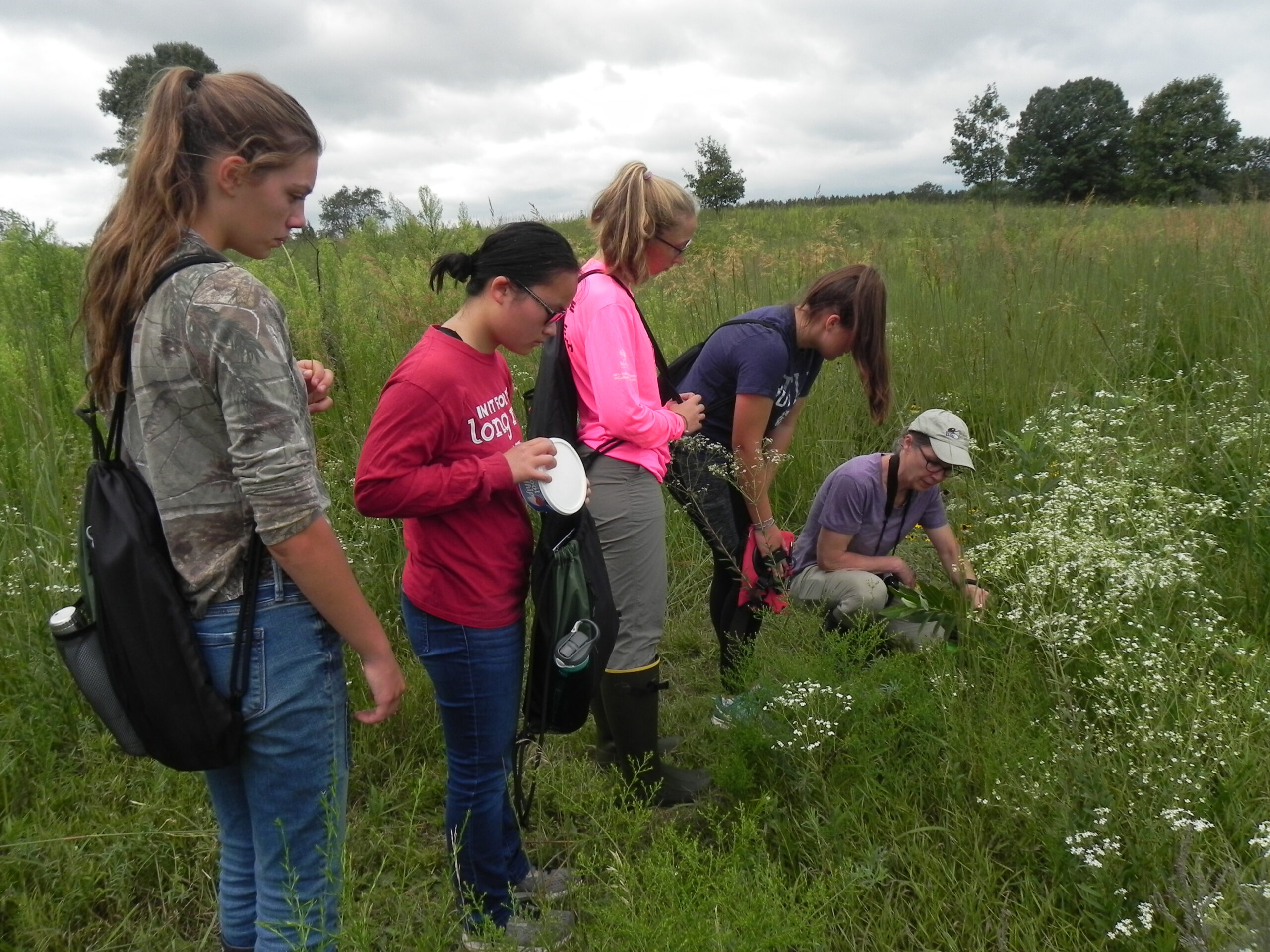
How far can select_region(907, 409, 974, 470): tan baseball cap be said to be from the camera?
2863 mm

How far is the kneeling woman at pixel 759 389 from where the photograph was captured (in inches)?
108

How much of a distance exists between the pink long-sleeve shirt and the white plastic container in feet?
1.09

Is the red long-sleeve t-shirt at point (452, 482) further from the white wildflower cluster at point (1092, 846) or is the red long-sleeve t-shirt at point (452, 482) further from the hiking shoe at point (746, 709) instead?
the white wildflower cluster at point (1092, 846)

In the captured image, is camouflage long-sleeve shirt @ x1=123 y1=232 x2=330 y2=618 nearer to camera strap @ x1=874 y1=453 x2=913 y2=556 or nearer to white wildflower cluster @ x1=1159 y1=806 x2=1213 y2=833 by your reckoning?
white wildflower cluster @ x1=1159 y1=806 x2=1213 y2=833

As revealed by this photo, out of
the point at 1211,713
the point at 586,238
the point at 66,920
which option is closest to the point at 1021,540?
Result: the point at 1211,713

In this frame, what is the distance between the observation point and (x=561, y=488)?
6.21 ft

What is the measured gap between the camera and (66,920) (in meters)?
2.16

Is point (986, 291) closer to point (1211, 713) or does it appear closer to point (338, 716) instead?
point (1211, 713)

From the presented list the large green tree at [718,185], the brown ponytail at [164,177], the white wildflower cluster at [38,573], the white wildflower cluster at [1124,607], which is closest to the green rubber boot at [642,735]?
the white wildflower cluster at [1124,607]

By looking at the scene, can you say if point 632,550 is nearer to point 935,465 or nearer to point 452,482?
point 452,482

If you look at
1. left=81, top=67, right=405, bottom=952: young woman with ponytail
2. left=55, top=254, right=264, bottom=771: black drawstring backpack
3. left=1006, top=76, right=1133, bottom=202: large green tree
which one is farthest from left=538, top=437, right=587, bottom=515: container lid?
left=1006, top=76, right=1133, bottom=202: large green tree

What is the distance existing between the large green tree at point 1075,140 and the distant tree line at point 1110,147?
0.04m

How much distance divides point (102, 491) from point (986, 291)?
5341mm

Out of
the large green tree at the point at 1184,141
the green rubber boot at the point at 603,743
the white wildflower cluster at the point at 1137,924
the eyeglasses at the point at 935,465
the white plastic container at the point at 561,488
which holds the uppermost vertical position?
the large green tree at the point at 1184,141
